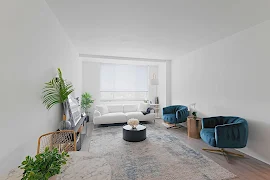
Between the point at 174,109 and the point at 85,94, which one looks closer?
the point at 174,109

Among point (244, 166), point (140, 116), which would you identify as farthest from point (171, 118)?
point (244, 166)

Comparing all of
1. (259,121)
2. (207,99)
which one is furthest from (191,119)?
(259,121)

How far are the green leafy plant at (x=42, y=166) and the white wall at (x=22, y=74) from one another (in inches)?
30.5

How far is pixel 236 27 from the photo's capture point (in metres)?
2.93

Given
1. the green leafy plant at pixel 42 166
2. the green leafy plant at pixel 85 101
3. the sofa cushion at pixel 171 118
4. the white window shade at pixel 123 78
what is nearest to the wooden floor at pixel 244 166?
the sofa cushion at pixel 171 118

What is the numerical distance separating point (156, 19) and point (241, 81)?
93.1 inches

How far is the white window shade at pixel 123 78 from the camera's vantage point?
6.54 m

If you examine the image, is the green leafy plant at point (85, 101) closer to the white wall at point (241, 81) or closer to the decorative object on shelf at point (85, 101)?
the decorative object on shelf at point (85, 101)

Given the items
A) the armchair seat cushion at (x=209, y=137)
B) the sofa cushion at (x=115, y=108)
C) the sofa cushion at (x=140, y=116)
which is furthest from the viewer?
the sofa cushion at (x=115, y=108)

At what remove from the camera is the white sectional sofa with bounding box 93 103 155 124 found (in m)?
5.04

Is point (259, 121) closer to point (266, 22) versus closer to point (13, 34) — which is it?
point (266, 22)

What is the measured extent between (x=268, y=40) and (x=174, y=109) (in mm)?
3277

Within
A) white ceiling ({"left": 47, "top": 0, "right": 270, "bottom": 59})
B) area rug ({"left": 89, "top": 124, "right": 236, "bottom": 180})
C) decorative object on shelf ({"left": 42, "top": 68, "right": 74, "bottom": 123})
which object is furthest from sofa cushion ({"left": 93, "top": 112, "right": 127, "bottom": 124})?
decorative object on shelf ({"left": 42, "top": 68, "right": 74, "bottom": 123})

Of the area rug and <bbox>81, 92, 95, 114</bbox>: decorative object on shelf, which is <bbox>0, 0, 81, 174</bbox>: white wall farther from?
<bbox>81, 92, 95, 114</bbox>: decorative object on shelf
